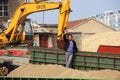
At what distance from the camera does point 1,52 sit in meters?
20.0

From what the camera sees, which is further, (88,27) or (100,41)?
(88,27)

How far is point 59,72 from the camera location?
48.9 feet

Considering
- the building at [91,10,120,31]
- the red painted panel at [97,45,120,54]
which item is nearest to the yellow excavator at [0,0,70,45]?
the red painted panel at [97,45,120,54]

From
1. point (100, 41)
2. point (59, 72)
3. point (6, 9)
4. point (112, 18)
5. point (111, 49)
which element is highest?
point (112, 18)

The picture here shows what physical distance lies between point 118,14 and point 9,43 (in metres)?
163

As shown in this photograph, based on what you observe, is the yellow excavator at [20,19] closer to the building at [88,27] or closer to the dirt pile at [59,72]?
the dirt pile at [59,72]

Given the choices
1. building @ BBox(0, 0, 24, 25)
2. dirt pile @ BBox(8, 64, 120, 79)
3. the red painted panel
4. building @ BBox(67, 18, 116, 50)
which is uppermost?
building @ BBox(0, 0, 24, 25)

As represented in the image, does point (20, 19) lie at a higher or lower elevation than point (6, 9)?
lower

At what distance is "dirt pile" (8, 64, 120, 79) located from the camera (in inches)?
547

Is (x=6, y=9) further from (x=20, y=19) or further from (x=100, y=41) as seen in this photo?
(x=20, y=19)

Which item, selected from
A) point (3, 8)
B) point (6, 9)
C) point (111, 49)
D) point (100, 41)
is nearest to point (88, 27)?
point (6, 9)

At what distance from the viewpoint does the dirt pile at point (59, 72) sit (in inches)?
547

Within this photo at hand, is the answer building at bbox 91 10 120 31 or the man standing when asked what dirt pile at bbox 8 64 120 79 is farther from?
building at bbox 91 10 120 31

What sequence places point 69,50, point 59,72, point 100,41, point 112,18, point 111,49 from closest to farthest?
point 59,72 → point 69,50 → point 111,49 → point 100,41 → point 112,18
